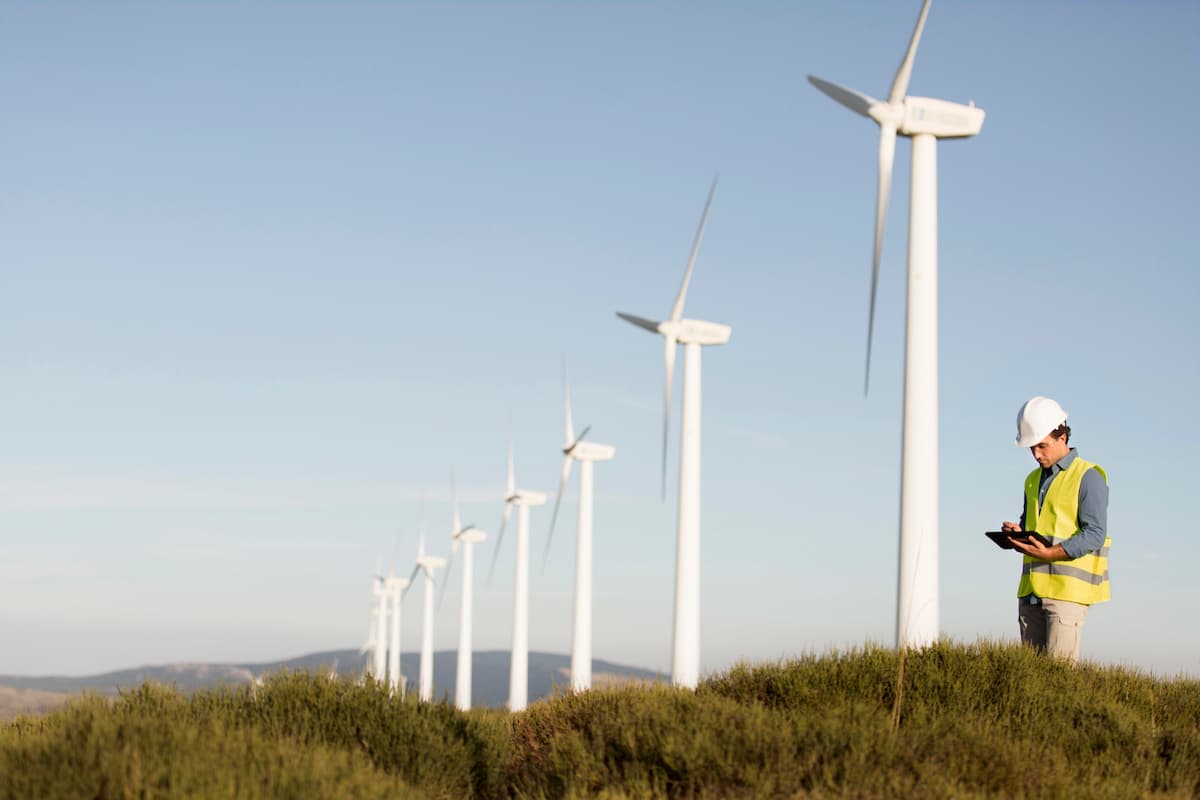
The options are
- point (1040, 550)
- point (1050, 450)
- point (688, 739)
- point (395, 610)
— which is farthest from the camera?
point (395, 610)

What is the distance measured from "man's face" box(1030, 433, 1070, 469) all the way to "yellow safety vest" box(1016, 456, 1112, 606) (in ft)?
0.51

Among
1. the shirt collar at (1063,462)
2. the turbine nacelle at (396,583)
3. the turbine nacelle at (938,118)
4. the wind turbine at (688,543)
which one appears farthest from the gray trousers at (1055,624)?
the turbine nacelle at (396,583)

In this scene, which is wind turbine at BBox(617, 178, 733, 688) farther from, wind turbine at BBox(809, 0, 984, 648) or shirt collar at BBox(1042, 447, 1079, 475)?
shirt collar at BBox(1042, 447, 1079, 475)

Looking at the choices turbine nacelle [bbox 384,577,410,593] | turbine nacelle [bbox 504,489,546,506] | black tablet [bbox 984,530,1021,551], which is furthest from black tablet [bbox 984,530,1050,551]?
turbine nacelle [bbox 384,577,410,593]

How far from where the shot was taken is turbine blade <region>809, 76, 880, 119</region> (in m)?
26.0

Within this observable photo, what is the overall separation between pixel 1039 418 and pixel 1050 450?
16.3 inches

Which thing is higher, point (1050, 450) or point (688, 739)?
point (1050, 450)

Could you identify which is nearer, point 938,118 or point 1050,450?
point 1050,450

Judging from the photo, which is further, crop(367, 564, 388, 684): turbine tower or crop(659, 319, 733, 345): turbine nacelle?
crop(367, 564, 388, 684): turbine tower

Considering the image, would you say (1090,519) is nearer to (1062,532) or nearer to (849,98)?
(1062,532)

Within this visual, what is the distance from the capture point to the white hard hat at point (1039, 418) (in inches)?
564

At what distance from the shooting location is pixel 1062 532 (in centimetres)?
1453

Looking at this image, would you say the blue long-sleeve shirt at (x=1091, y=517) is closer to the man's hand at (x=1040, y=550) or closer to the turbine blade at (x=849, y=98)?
the man's hand at (x=1040, y=550)

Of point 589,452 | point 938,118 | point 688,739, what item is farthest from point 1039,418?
point 589,452
